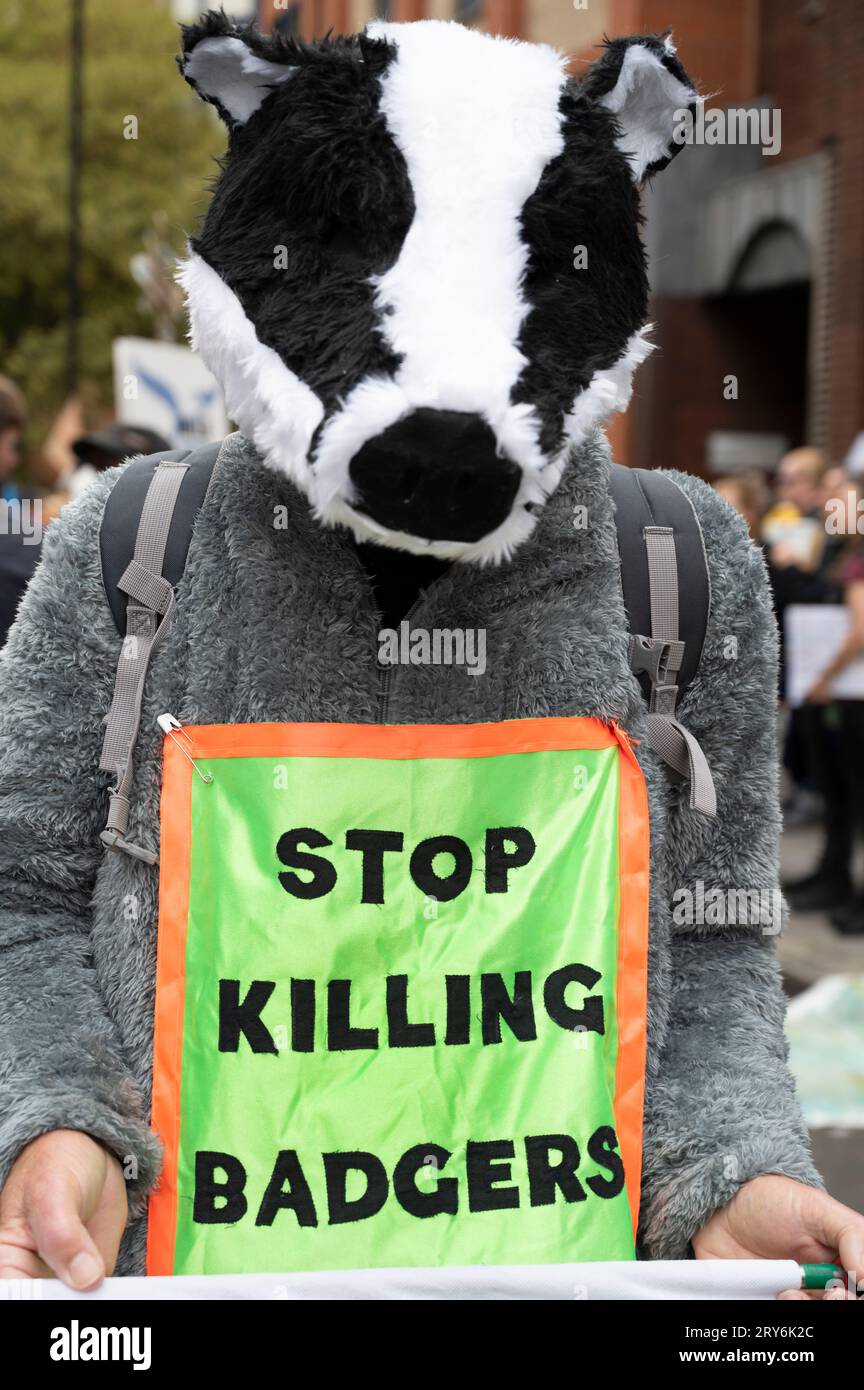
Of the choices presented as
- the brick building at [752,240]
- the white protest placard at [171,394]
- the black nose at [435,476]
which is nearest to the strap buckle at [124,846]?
the black nose at [435,476]

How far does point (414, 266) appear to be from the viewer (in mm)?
1450

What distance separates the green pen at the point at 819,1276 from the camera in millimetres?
1466

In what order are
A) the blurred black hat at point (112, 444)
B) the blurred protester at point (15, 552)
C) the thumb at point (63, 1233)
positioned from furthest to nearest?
the blurred black hat at point (112, 444) < the blurred protester at point (15, 552) < the thumb at point (63, 1233)

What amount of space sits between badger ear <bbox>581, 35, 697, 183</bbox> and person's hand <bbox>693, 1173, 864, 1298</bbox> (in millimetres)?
1021

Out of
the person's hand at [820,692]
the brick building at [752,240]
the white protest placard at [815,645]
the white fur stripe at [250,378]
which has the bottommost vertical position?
the white fur stripe at [250,378]

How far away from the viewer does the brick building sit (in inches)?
595

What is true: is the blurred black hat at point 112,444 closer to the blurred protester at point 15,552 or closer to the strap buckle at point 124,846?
the blurred protester at point 15,552

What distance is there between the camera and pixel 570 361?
1.51 m

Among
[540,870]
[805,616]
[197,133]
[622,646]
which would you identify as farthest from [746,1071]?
[197,133]

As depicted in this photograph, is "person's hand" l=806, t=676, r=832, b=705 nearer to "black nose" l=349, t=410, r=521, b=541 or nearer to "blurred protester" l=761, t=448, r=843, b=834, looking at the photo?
"blurred protester" l=761, t=448, r=843, b=834

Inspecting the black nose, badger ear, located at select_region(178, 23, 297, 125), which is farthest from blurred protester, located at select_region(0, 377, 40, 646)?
the black nose

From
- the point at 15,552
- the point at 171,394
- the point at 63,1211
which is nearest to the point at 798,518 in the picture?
the point at 171,394

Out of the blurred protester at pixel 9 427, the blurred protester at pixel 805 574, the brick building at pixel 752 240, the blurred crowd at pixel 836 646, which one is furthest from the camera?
the brick building at pixel 752 240
